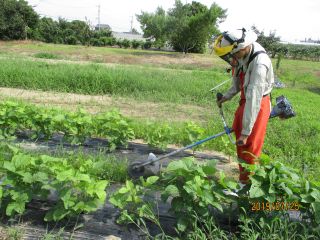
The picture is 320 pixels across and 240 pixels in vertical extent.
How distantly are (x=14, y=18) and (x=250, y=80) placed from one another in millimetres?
31105

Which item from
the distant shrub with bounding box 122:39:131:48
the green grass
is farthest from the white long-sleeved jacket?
the distant shrub with bounding box 122:39:131:48

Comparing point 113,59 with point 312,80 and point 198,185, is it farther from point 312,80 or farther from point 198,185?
point 198,185

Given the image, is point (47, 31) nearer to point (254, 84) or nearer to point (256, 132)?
point (256, 132)

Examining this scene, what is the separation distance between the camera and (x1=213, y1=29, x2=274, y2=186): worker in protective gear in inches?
116

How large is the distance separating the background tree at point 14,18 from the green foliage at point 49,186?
99.1 feet

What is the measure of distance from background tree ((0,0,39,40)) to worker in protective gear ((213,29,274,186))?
30.3m

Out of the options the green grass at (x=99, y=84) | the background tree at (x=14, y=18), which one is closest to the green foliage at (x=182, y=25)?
the background tree at (x=14, y=18)

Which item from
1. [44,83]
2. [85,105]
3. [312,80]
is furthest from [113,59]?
[85,105]

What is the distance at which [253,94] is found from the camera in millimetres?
2947

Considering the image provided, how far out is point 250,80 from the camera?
301cm

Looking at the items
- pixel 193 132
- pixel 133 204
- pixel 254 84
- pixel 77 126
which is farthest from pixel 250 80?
pixel 77 126

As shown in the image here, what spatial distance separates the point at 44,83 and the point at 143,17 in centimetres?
2598

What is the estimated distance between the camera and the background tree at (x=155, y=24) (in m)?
31.7

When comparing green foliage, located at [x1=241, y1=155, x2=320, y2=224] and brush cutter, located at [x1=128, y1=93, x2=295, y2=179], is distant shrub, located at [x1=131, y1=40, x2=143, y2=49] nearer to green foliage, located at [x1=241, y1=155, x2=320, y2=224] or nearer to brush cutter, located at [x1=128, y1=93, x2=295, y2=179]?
brush cutter, located at [x1=128, y1=93, x2=295, y2=179]
